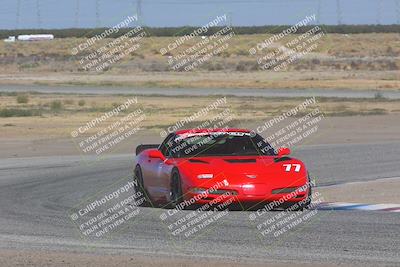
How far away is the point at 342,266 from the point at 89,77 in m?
72.1

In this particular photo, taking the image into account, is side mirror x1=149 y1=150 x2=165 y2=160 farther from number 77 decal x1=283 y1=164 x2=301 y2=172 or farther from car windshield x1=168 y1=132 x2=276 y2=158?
number 77 decal x1=283 y1=164 x2=301 y2=172

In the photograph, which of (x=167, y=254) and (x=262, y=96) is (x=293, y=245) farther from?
(x=262, y=96)

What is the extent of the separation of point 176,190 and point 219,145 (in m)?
1.19

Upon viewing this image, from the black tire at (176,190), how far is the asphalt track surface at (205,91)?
3703 cm

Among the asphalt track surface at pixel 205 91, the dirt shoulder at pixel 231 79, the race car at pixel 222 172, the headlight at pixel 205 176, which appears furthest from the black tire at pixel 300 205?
the dirt shoulder at pixel 231 79

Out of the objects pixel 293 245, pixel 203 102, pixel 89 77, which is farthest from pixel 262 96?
pixel 293 245

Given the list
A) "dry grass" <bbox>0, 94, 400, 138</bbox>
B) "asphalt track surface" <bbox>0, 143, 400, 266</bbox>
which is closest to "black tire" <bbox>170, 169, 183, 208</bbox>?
"asphalt track surface" <bbox>0, 143, 400, 266</bbox>

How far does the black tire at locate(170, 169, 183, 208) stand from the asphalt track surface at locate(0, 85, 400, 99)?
37.0 metres

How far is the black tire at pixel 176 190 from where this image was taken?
1579cm

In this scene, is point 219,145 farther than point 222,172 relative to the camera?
Yes

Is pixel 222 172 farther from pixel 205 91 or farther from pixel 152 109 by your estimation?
pixel 205 91

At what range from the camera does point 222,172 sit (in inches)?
617

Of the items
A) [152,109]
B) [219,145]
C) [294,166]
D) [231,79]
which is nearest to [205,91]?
[152,109]

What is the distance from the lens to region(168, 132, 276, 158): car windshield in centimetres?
1655
